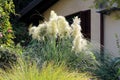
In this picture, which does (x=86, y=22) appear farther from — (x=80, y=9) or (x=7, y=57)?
(x=7, y=57)

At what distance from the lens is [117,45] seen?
35.7ft

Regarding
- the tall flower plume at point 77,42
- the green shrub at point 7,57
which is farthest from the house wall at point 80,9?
the green shrub at point 7,57

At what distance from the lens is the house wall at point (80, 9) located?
12.6 m

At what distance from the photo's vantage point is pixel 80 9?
45.6 feet

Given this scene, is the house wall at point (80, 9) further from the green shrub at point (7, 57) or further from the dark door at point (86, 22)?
the green shrub at point (7, 57)

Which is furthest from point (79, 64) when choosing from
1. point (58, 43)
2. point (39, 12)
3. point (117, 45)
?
point (39, 12)

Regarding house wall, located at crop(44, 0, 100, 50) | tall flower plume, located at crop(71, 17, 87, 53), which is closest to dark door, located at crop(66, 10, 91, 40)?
house wall, located at crop(44, 0, 100, 50)

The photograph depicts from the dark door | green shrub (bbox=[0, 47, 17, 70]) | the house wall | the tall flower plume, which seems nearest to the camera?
the tall flower plume

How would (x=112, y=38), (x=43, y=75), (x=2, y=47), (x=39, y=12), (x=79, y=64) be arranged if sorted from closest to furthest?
1. (x=43, y=75)
2. (x=79, y=64)
3. (x=2, y=47)
4. (x=112, y=38)
5. (x=39, y=12)

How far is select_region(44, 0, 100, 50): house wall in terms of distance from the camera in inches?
497

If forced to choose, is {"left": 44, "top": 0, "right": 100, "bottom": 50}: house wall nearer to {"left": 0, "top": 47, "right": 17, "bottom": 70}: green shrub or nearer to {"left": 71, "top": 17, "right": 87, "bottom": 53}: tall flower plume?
{"left": 71, "top": 17, "right": 87, "bottom": 53}: tall flower plume

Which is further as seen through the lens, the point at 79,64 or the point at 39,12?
the point at 39,12

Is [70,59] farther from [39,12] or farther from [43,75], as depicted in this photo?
[39,12]

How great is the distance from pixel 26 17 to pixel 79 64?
8200mm
